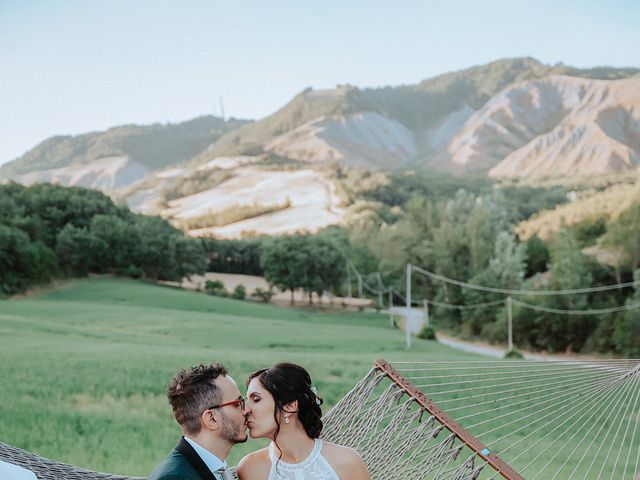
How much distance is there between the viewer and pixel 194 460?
3.91ft

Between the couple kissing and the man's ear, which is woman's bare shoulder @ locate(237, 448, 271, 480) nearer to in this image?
the couple kissing

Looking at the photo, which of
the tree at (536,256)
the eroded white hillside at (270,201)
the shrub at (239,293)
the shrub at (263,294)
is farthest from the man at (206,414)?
the tree at (536,256)

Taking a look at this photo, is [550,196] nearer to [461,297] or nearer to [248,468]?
[461,297]

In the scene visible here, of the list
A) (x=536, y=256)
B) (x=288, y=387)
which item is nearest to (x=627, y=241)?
(x=536, y=256)

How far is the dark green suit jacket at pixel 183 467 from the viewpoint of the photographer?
3.75 ft

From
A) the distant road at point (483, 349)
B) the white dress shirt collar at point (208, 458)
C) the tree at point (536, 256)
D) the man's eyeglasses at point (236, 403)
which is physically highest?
the man's eyeglasses at point (236, 403)

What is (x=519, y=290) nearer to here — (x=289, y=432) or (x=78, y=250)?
(x=78, y=250)

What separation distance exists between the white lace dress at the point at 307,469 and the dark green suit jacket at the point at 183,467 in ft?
0.74

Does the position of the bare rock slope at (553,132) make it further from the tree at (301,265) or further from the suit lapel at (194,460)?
the suit lapel at (194,460)

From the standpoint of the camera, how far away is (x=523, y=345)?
12.7 meters

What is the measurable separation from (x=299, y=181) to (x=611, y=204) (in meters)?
6.03

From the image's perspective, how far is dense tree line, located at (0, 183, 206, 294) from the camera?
10.6 metres

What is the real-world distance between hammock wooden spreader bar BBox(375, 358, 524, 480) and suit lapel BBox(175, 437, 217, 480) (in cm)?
73

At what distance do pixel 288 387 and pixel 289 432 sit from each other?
108mm
